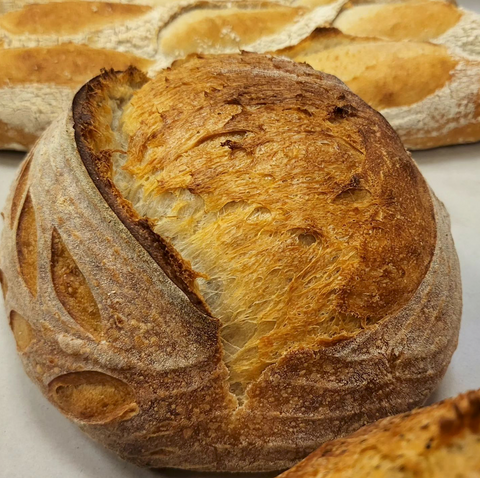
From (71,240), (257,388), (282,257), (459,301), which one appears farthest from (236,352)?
(459,301)

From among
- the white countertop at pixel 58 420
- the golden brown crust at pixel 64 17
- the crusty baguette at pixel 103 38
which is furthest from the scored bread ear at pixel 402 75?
the golden brown crust at pixel 64 17

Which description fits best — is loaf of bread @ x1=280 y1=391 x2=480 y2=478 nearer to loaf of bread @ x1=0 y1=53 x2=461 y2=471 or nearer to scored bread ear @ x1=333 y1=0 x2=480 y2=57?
loaf of bread @ x1=0 y1=53 x2=461 y2=471

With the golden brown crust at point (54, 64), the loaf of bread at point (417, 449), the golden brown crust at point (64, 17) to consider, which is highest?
the golden brown crust at point (64, 17)

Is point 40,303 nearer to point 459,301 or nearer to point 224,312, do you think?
point 224,312

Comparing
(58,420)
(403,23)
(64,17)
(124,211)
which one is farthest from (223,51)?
(58,420)

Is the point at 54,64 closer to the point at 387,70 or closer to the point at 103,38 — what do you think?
the point at 103,38

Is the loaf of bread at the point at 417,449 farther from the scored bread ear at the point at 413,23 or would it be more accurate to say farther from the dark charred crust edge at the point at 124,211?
the scored bread ear at the point at 413,23
